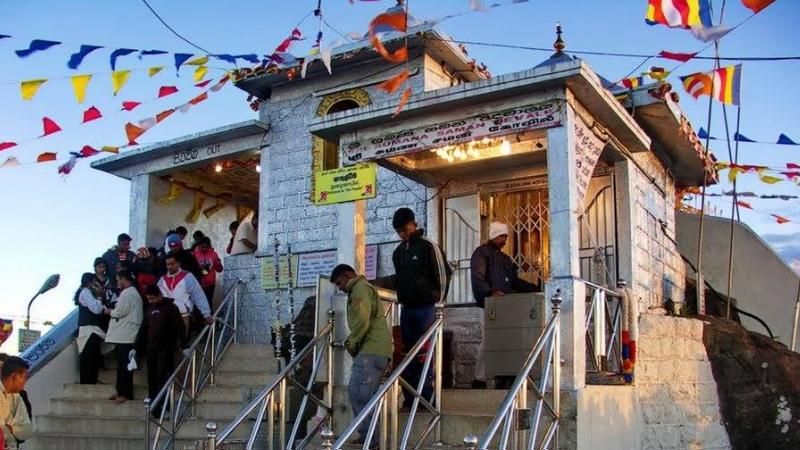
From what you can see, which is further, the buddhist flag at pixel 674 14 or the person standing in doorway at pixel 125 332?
the person standing in doorway at pixel 125 332

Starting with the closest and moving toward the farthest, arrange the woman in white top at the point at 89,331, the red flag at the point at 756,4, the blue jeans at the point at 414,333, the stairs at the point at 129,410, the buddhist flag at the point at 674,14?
the red flag at the point at 756,4 → the buddhist flag at the point at 674,14 → the blue jeans at the point at 414,333 → the stairs at the point at 129,410 → the woman in white top at the point at 89,331

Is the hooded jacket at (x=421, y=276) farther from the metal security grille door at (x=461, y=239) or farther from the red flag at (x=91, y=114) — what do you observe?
the red flag at (x=91, y=114)

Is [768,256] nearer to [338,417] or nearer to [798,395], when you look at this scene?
[798,395]

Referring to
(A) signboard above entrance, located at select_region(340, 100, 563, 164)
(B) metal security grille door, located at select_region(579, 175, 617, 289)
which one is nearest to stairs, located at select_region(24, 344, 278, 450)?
(A) signboard above entrance, located at select_region(340, 100, 563, 164)

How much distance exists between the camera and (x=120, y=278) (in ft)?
36.1

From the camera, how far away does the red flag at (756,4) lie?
20.5ft

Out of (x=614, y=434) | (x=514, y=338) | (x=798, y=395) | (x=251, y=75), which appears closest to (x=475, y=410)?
(x=514, y=338)

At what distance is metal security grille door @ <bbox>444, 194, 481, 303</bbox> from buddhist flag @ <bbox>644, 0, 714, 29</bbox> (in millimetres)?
4246

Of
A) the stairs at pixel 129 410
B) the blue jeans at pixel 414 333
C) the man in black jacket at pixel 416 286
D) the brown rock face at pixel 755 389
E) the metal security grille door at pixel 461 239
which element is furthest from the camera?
the metal security grille door at pixel 461 239

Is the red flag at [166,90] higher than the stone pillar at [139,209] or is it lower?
higher

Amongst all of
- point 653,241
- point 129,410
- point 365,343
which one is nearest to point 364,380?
point 365,343

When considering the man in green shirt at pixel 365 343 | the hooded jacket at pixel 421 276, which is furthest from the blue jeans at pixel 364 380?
the hooded jacket at pixel 421 276

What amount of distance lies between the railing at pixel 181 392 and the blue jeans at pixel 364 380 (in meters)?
2.37

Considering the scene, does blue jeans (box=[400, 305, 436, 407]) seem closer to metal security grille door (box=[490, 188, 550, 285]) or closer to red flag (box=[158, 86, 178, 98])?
metal security grille door (box=[490, 188, 550, 285])
